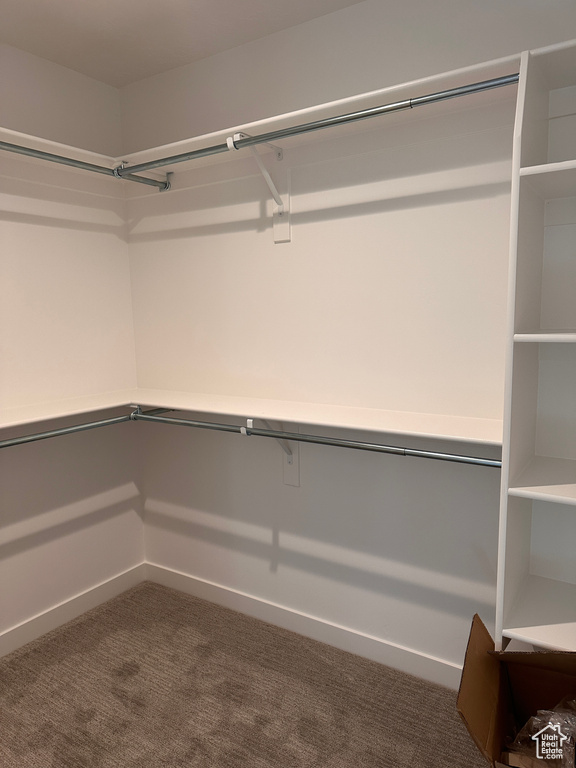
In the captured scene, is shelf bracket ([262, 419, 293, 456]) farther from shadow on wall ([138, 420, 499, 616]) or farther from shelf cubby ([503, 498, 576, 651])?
shelf cubby ([503, 498, 576, 651])

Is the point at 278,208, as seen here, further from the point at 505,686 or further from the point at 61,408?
the point at 505,686

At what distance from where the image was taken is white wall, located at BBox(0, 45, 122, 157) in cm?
218

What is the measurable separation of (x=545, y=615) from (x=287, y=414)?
3.23 feet

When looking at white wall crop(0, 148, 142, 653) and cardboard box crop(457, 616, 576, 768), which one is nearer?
cardboard box crop(457, 616, 576, 768)

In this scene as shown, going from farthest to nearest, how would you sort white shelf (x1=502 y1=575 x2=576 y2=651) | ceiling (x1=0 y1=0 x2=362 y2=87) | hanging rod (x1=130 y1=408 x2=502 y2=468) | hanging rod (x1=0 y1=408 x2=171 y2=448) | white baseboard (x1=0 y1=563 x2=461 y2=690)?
white baseboard (x1=0 y1=563 x2=461 y2=690)
hanging rod (x1=0 y1=408 x2=171 y2=448)
ceiling (x1=0 y1=0 x2=362 y2=87)
hanging rod (x1=130 y1=408 x2=502 y2=468)
white shelf (x1=502 y1=575 x2=576 y2=651)

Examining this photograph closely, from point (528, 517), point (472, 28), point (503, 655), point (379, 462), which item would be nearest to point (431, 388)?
point (379, 462)

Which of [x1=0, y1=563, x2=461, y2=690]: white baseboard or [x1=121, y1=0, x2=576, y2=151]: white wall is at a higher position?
[x1=121, y1=0, x2=576, y2=151]: white wall

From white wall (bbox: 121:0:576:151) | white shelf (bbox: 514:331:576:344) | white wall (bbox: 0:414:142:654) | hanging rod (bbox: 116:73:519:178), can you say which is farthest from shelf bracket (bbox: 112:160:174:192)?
white shelf (bbox: 514:331:576:344)

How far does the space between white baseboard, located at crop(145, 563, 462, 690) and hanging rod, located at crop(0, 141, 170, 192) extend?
188 centimetres

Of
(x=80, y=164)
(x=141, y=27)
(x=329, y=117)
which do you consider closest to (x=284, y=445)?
(x=329, y=117)

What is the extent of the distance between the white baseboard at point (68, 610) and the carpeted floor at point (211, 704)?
0.18 ft

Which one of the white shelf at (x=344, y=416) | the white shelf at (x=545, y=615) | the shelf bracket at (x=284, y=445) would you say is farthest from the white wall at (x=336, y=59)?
the white shelf at (x=545, y=615)

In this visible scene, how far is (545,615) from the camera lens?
59.2 inches

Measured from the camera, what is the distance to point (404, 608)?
6.95 feet
